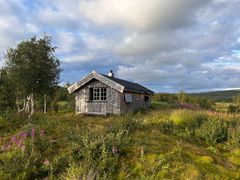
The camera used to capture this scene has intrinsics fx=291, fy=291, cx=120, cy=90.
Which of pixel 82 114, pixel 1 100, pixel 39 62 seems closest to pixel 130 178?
pixel 39 62

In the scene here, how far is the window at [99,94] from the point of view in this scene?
23.8m

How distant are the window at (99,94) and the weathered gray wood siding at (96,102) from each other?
0.37m

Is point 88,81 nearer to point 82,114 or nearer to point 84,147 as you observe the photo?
point 82,114

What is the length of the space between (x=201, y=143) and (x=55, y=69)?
41.8 feet

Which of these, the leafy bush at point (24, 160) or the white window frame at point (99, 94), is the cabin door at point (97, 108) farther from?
the leafy bush at point (24, 160)

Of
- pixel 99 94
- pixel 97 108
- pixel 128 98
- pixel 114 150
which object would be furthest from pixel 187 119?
pixel 99 94

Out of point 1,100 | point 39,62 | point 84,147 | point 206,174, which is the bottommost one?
point 206,174

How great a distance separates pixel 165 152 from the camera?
9.16 m

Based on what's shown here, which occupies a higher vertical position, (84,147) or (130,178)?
(84,147)

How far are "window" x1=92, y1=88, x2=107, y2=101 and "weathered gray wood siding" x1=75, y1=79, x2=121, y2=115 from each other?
373mm

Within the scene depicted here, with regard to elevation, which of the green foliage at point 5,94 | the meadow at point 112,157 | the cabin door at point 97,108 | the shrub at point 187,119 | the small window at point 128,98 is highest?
the green foliage at point 5,94

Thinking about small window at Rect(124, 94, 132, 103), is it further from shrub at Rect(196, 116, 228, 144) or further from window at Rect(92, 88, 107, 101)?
shrub at Rect(196, 116, 228, 144)

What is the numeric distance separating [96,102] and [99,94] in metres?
0.71

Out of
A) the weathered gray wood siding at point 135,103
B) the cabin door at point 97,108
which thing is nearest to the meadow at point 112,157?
the cabin door at point 97,108
